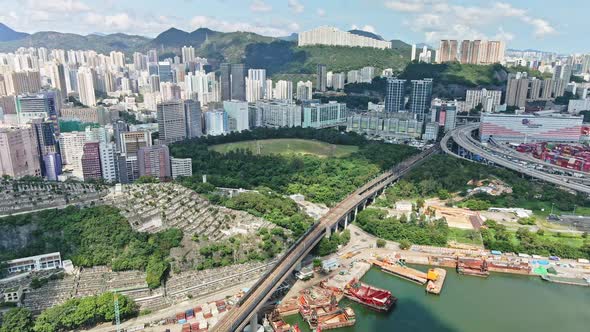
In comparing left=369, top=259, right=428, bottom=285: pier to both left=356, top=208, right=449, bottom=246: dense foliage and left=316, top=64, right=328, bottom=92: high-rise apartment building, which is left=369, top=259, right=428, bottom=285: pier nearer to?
left=356, top=208, right=449, bottom=246: dense foliage

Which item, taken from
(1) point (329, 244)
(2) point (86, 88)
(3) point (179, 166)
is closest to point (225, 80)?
(2) point (86, 88)

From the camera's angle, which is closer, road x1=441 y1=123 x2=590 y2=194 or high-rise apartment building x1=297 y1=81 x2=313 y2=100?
road x1=441 y1=123 x2=590 y2=194

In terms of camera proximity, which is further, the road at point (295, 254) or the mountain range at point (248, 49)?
the mountain range at point (248, 49)

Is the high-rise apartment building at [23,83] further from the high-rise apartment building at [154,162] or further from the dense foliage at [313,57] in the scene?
the dense foliage at [313,57]

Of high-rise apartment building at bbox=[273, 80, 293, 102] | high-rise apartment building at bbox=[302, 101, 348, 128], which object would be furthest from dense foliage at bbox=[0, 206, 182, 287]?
high-rise apartment building at bbox=[273, 80, 293, 102]

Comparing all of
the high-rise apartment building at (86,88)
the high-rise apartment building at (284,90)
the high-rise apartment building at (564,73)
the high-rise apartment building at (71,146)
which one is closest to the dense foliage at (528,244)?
the high-rise apartment building at (71,146)

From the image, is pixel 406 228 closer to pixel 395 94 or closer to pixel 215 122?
pixel 215 122
